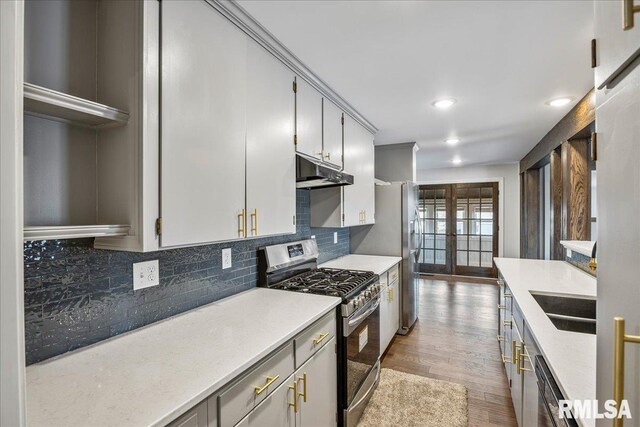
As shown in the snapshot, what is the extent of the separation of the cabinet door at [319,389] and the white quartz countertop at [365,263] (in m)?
1.10

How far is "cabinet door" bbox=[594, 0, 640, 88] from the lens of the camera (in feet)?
1.80

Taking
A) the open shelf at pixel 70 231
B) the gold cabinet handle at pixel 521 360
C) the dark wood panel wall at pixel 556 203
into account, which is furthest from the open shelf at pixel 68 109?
the dark wood panel wall at pixel 556 203

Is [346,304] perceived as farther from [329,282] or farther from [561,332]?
[561,332]

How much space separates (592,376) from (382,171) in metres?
3.74

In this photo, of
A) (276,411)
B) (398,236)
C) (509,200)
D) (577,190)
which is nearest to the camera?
(276,411)

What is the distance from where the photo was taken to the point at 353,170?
314 cm

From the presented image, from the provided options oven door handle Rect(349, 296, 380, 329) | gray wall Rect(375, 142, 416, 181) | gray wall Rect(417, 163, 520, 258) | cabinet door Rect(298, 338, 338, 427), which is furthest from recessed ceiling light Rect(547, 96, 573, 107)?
gray wall Rect(417, 163, 520, 258)

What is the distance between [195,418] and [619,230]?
1.20m

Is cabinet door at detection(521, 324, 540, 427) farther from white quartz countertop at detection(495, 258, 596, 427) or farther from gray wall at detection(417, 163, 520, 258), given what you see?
gray wall at detection(417, 163, 520, 258)

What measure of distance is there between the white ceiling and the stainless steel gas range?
4.67 feet

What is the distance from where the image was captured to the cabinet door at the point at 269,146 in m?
1.68

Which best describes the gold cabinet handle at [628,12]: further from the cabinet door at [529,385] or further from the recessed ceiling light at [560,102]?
the recessed ceiling light at [560,102]

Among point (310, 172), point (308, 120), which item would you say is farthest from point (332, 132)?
point (310, 172)

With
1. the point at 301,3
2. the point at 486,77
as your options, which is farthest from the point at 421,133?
the point at 301,3
